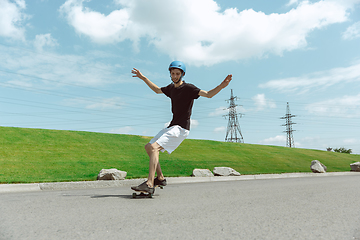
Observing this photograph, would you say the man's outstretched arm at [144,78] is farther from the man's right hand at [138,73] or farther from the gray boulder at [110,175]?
the gray boulder at [110,175]

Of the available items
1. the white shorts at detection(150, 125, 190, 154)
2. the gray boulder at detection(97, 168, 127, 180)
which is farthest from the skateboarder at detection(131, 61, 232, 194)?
the gray boulder at detection(97, 168, 127, 180)

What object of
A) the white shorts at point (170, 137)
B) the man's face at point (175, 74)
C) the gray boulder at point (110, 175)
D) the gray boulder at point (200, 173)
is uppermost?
the man's face at point (175, 74)

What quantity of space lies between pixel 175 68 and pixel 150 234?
324cm

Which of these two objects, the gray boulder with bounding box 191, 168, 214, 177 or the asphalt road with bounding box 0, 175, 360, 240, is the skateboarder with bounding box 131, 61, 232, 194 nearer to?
the asphalt road with bounding box 0, 175, 360, 240

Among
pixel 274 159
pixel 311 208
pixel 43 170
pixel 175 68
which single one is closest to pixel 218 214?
pixel 311 208

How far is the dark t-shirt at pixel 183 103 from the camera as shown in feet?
16.6

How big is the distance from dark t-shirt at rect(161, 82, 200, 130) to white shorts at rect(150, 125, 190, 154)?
4.6 inches

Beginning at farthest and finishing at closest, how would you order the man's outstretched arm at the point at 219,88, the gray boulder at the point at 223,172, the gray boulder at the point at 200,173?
the gray boulder at the point at 223,172 < the gray boulder at the point at 200,173 < the man's outstretched arm at the point at 219,88

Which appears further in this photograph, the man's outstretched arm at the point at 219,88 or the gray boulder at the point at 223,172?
the gray boulder at the point at 223,172

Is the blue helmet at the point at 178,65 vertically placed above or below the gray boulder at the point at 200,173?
above

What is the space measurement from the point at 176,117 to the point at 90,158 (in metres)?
8.36

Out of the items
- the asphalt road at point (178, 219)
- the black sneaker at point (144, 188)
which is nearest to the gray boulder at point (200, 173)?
the black sneaker at point (144, 188)

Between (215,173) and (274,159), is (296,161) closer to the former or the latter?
(274,159)

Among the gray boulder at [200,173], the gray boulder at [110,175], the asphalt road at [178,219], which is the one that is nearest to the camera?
the asphalt road at [178,219]
